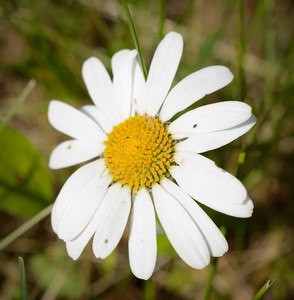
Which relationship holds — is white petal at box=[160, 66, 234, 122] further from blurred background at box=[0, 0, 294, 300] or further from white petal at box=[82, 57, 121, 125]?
blurred background at box=[0, 0, 294, 300]

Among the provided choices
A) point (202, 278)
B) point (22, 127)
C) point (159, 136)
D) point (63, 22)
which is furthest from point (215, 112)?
point (22, 127)

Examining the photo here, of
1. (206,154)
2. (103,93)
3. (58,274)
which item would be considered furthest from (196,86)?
(58,274)

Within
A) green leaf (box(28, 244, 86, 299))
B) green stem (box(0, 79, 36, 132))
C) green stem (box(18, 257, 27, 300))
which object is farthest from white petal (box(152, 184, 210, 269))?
green leaf (box(28, 244, 86, 299))

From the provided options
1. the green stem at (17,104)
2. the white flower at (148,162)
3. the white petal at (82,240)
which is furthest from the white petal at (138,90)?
the green stem at (17,104)

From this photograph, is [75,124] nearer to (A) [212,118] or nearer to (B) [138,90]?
(B) [138,90]

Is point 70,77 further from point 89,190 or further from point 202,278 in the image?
point 202,278

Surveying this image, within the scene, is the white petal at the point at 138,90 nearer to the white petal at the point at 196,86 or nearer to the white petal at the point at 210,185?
the white petal at the point at 196,86
